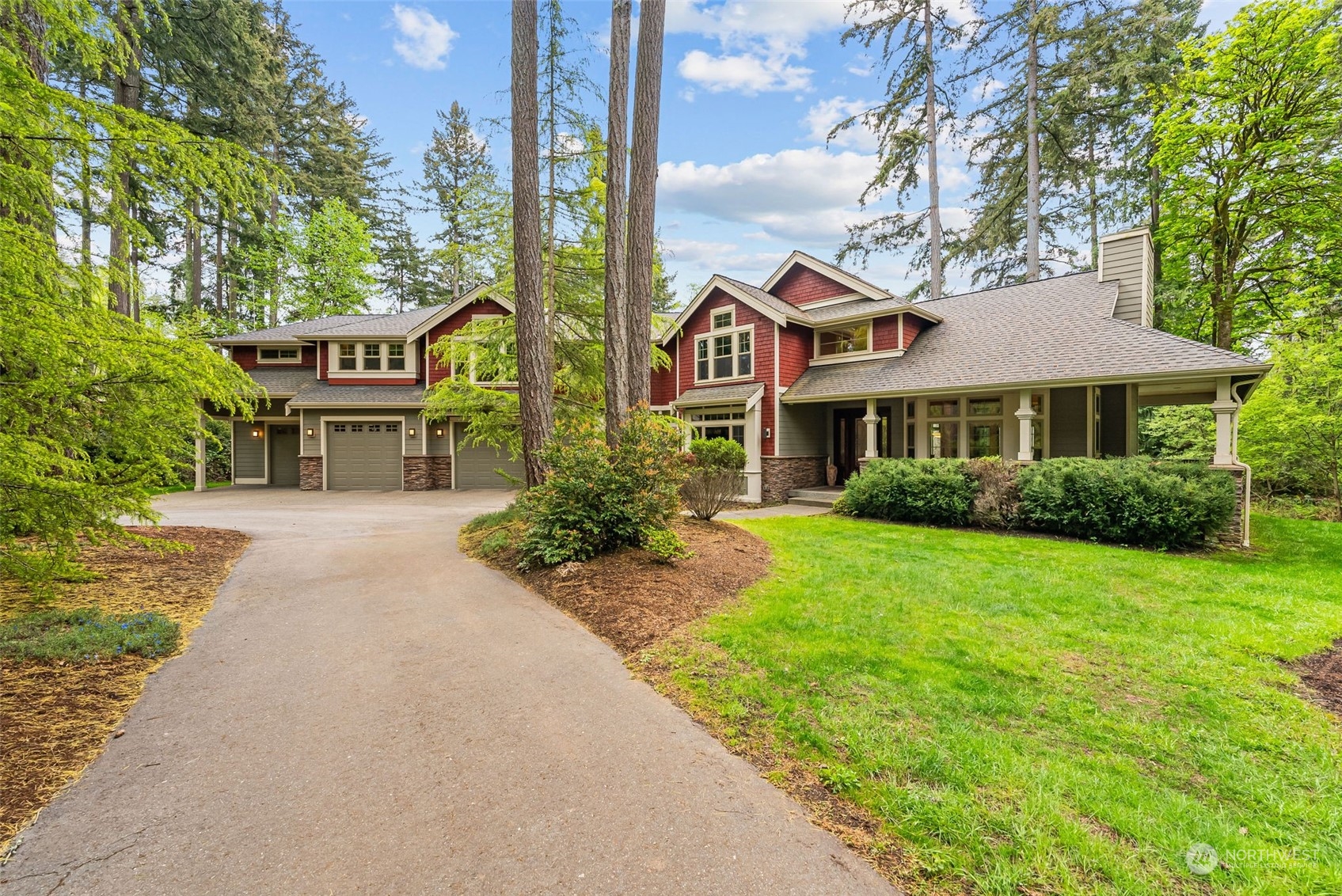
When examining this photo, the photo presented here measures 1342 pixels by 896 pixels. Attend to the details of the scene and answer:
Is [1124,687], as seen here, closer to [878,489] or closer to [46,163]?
[878,489]

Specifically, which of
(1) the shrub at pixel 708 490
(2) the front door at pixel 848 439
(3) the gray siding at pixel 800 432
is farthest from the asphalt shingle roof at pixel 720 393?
(1) the shrub at pixel 708 490

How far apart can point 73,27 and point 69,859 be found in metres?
4.72

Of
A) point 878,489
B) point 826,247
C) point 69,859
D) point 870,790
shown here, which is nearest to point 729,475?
point 878,489

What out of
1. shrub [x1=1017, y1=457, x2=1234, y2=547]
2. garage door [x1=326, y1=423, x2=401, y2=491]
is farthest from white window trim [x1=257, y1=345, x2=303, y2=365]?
shrub [x1=1017, y1=457, x2=1234, y2=547]

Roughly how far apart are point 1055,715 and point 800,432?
11876mm

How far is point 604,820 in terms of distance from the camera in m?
2.20

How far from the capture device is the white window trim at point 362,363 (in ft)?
56.7

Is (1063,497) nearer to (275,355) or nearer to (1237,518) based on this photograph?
(1237,518)

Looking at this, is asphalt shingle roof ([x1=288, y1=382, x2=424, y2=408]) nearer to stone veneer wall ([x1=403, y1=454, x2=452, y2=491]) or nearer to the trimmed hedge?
stone veneer wall ([x1=403, y1=454, x2=452, y2=491])

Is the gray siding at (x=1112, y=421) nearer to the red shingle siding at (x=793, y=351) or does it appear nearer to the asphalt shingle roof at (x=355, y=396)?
the red shingle siding at (x=793, y=351)

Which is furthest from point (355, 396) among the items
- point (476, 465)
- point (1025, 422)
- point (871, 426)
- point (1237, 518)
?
point (1237, 518)

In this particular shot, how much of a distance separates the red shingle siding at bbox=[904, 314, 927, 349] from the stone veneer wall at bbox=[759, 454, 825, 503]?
13.4ft

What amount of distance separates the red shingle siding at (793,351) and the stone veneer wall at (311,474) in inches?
572

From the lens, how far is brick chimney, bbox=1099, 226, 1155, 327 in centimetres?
1163
